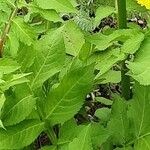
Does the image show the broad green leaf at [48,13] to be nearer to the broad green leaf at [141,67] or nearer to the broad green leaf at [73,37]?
the broad green leaf at [73,37]

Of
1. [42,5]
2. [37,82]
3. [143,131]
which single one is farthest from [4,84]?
[143,131]

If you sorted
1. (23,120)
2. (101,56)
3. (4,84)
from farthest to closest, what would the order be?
(101,56), (23,120), (4,84)

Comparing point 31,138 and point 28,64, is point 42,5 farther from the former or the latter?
point 31,138

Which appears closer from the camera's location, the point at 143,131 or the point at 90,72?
the point at 90,72

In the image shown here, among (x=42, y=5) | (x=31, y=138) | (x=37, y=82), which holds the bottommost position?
(x=31, y=138)

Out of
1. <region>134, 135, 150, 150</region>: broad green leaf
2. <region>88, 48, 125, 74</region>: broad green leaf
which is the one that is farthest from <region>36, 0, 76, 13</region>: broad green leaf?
<region>134, 135, 150, 150</region>: broad green leaf

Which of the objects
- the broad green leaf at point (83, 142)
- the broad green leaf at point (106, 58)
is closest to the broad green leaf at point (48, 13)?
the broad green leaf at point (106, 58)

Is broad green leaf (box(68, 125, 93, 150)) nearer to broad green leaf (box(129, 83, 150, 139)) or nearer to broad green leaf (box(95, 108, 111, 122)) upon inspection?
broad green leaf (box(129, 83, 150, 139))
